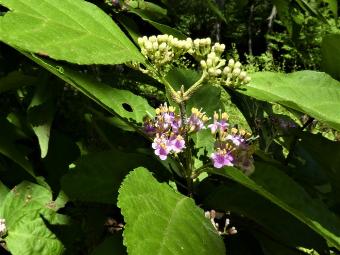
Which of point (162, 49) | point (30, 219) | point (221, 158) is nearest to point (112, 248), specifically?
point (221, 158)

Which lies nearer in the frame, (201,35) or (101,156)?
(101,156)

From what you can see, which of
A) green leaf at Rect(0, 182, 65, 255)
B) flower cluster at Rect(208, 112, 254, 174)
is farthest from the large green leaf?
green leaf at Rect(0, 182, 65, 255)

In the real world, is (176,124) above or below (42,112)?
above

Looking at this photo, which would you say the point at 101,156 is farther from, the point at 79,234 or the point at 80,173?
the point at 79,234

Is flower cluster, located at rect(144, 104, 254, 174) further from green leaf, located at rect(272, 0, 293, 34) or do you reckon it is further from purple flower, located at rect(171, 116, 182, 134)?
green leaf, located at rect(272, 0, 293, 34)

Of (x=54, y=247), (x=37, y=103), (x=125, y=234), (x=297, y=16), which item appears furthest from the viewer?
(x=297, y=16)

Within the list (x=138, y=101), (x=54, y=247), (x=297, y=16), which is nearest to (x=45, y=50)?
(x=138, y=101)

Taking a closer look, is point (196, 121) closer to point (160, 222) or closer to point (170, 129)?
point (170, 129)

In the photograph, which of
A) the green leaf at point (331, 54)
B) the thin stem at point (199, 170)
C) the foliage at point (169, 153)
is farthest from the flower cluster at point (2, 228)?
the green leaf at point (331, 54)
